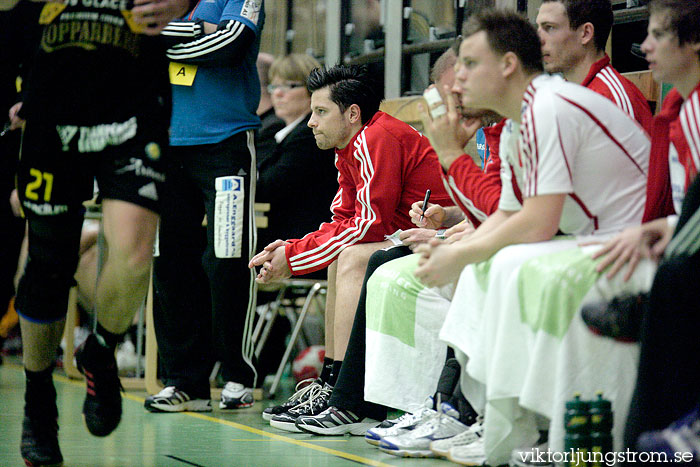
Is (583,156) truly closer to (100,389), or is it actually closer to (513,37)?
(513,37)

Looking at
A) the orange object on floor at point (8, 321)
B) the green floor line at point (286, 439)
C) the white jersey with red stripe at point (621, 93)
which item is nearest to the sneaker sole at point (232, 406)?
the green floor line at point (286, 439)

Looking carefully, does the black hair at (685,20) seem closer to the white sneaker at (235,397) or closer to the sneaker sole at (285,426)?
the sneaker sole at (285,426)

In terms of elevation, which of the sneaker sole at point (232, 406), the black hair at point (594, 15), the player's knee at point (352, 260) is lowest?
the sneaker sole at point (232, 406)

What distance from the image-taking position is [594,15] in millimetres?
3568

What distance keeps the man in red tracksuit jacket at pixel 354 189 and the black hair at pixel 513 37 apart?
85cm

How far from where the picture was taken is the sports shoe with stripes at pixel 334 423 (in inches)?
142

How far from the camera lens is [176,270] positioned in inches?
177

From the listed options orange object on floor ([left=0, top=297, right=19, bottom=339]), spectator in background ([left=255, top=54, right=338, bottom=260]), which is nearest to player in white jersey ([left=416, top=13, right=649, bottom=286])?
spectator in background ([left=255, top=54, right=338, bottom=260])

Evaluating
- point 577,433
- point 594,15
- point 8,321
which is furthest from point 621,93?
point 8,321

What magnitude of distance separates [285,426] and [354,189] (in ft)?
3.33

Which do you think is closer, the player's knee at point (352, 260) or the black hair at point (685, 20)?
the black hair at point (685, 20)

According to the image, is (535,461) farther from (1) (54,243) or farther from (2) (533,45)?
(1) (54,243)

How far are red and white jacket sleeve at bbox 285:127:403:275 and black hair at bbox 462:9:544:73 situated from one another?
102 cm

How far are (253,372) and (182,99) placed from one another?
4.12 feet
